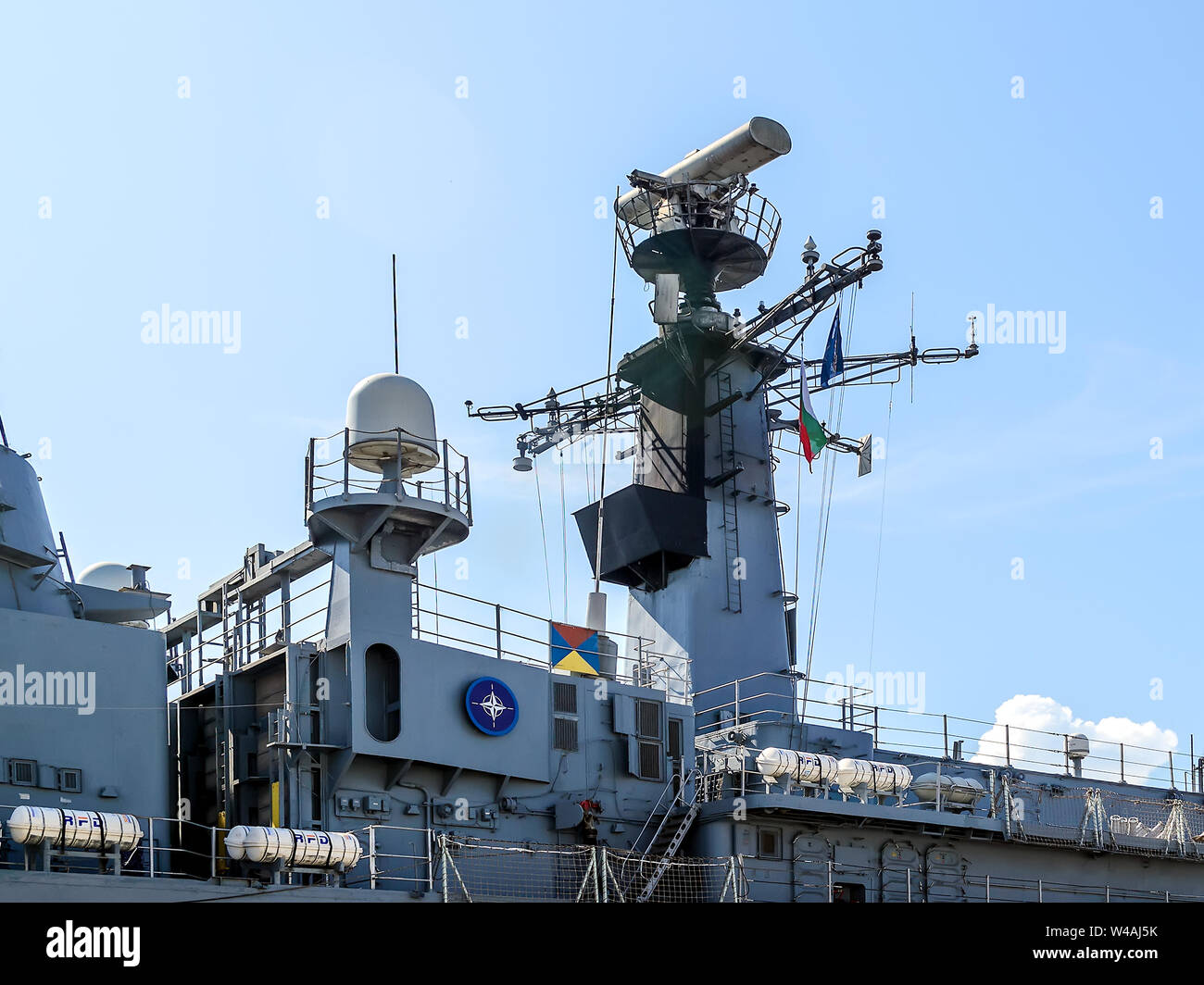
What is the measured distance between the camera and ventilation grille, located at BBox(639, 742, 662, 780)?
21.2 m

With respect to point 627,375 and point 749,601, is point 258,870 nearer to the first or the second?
point 749,601

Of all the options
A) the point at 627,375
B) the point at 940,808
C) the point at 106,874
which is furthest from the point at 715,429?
the point at 106,874

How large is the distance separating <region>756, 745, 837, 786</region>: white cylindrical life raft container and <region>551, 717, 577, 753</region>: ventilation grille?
240 centimetres

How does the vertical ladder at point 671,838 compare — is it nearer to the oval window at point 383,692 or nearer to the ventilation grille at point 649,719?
the ventilation grille at point 649,719

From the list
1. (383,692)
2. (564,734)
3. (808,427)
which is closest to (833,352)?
(808,427)

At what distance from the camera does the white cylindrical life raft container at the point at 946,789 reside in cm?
2236

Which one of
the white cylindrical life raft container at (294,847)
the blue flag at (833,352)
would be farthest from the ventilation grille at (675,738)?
the blue flag at (833,352)

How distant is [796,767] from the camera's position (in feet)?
68.1

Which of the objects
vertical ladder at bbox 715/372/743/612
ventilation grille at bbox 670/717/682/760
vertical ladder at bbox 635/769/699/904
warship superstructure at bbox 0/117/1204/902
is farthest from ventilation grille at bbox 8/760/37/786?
vertical ladder at bbox 715/372/743/612

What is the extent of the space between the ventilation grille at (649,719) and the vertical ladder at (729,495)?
15.2ft

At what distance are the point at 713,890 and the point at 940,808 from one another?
158 inches

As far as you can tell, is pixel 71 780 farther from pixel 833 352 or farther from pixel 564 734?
pixel 833 352

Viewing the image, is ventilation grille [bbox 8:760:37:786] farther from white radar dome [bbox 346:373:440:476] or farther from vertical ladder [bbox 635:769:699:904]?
vertical ladder [bbox 635:769:699:904]

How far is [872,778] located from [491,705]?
5.30 meters
